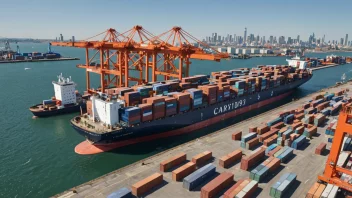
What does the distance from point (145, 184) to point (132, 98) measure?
18.8 m

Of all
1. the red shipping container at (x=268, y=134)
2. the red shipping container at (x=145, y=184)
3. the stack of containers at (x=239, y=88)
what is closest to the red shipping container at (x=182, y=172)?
the red shipping container at (x=145, y=184)

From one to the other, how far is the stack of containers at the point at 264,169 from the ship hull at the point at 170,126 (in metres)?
16.8

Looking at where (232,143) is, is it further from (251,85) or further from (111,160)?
(251,85)

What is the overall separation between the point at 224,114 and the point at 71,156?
97.9ft

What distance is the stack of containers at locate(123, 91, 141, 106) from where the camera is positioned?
125ft

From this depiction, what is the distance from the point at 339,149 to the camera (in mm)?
21094

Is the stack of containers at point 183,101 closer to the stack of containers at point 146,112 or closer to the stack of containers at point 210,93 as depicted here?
the stack of containers at point 210,93

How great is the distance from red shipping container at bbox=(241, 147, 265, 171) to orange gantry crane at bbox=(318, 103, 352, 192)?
6729 mm

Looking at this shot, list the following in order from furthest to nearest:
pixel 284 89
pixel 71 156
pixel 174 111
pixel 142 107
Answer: pixel 284 89
pixel 174 111
pixel 142 107
pixel 71 156

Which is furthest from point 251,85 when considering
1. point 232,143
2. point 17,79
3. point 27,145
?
point 17,79

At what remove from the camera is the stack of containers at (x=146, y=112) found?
117ft

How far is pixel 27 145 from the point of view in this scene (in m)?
35.6

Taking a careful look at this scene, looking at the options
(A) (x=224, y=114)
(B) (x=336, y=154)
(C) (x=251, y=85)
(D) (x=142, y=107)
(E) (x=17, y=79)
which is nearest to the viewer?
(B) (x=336, y=154)

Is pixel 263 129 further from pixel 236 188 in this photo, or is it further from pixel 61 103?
pixel 61 103
